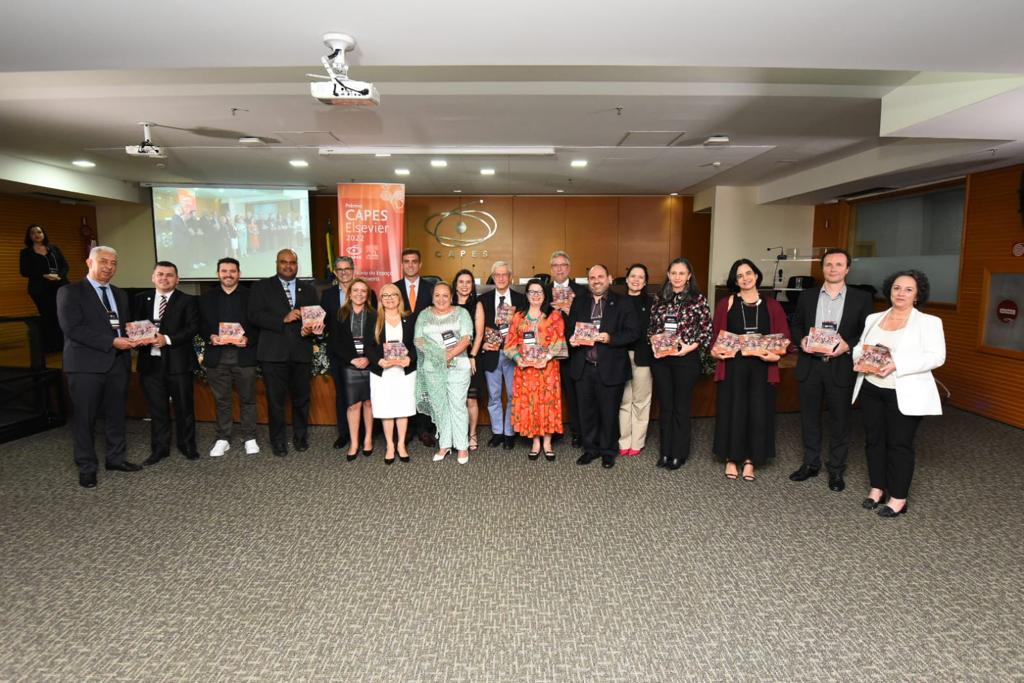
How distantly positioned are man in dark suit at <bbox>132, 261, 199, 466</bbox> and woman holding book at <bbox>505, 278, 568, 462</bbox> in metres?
2.78

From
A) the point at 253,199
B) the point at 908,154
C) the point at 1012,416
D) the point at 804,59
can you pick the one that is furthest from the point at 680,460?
the point at 253,199

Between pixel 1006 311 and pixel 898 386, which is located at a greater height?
pixel 1006 311

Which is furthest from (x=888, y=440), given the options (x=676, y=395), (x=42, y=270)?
(x=42, y=270)

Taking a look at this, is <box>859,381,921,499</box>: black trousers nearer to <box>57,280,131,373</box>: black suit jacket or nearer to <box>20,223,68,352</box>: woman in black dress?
<box>57,280,131,373</box>: black suit jacket

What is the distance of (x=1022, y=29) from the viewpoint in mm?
2729

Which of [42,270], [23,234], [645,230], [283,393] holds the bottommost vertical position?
[283,393]

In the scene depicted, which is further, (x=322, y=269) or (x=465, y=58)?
(x=322, y=269)

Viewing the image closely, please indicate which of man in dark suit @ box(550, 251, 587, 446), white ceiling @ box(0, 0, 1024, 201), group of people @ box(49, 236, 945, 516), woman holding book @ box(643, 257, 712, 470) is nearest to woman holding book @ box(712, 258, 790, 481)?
group of people @ box(49, 236, 945, 516)

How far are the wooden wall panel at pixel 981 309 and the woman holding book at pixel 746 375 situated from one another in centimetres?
392

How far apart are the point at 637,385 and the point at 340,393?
2.64m

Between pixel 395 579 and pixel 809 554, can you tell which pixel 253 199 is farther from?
pixel 809 554

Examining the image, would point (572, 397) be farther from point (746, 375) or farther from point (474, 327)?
point (746, 375)

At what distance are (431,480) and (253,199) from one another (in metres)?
8.11

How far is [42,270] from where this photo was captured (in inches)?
310
